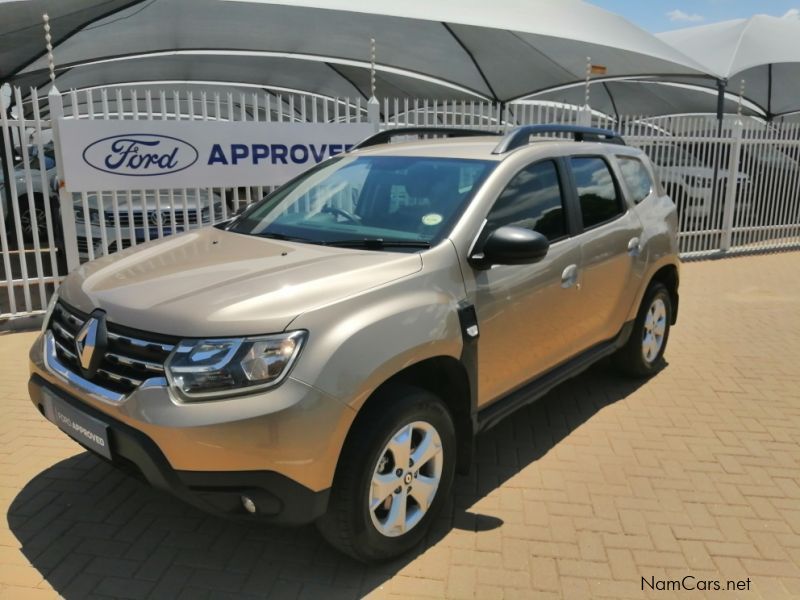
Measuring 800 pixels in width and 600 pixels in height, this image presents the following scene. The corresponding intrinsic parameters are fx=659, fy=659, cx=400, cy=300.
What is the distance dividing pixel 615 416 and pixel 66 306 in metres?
3.48

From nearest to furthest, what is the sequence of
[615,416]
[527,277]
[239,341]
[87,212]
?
[239,341], [527,277], [615,416], [87,212]

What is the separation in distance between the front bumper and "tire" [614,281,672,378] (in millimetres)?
3192

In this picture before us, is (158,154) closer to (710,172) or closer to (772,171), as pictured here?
(710,172)

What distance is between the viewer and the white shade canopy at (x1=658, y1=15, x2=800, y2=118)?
69.0ft

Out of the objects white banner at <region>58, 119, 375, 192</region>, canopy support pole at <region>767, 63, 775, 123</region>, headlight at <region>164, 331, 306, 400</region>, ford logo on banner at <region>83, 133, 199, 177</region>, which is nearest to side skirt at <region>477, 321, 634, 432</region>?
headlight at <region>164, 331, 306, 400</region>

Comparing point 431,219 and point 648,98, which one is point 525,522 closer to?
point 431,219

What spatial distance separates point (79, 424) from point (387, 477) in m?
1.26

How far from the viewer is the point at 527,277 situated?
344 cm

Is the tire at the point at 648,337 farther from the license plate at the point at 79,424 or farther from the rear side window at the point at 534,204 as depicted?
the license plate at the point at 79,424

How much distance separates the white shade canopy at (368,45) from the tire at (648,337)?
32.5 feet

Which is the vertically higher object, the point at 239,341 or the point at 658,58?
the point at 658,58


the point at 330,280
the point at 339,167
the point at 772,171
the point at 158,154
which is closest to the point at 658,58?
the point at 772,171

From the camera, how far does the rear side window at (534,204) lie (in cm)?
342

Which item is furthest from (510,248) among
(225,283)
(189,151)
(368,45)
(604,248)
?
(368,45)
